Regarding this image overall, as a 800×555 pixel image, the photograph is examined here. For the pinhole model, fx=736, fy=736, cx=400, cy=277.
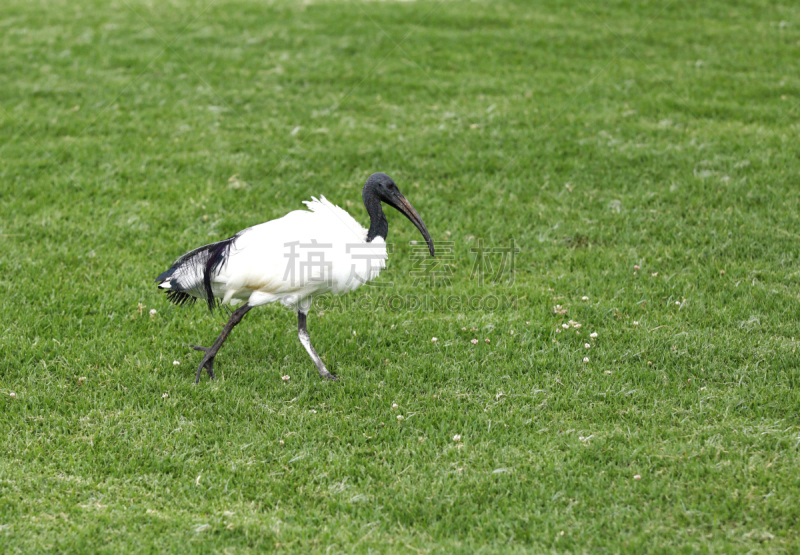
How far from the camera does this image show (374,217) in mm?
6398

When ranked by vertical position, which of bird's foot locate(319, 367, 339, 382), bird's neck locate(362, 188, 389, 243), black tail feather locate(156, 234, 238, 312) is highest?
bird's neck locate(362, 188, 389, 243)

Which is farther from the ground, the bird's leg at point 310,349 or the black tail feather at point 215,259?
the black tail feather at point 215,259

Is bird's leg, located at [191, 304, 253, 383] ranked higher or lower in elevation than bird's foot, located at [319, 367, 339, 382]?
higher

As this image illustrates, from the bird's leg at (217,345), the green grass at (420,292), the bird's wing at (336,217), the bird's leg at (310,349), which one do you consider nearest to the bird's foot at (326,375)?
the bird's leg at (310,349)

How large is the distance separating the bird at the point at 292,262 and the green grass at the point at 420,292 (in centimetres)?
60

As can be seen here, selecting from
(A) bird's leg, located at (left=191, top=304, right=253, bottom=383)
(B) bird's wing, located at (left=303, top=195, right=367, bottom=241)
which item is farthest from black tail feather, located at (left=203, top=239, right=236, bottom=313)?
(B) bird's wing, located at (left=303, top=195, right=367, bottom=241)

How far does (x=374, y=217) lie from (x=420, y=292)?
158 cm

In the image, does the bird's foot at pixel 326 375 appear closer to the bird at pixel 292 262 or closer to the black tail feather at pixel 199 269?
the bird at pixel 292 262

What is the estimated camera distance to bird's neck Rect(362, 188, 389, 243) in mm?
6355

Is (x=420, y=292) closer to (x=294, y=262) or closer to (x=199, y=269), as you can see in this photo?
(x=294, y=262)

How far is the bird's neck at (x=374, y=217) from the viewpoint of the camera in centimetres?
636

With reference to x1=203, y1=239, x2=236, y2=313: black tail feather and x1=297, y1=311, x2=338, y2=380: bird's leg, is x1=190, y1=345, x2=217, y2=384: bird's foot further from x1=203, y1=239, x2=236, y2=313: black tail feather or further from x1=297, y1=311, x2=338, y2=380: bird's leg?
x1=297, y1=311, x2=338, y2=380: bird's leg

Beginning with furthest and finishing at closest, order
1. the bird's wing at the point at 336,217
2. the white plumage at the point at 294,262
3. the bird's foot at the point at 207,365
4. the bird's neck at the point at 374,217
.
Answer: the bird's neck at the point at 374,217
the bird's wing at the point at 336,217
the bird's foot at the point at 207,365
the white plumage at the point at 294,262

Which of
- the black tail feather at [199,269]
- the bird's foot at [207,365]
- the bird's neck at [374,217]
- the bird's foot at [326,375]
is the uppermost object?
the bird's neck at [374,217]
